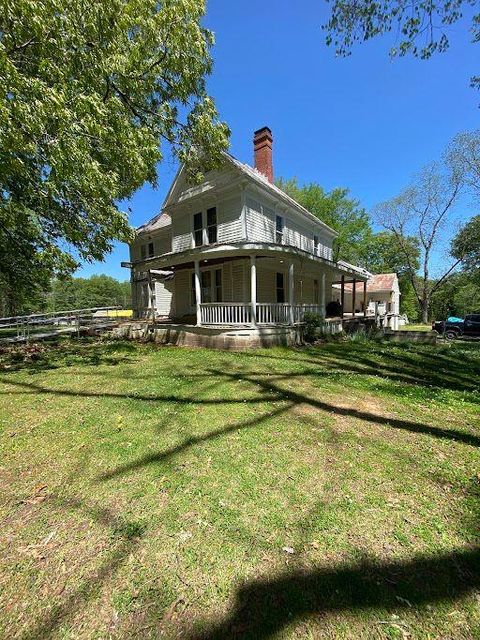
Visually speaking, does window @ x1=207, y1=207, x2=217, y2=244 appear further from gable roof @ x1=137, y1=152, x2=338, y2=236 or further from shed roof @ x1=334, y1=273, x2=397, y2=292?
shed roof @ x1=334, y1=273, x2=397, y2=292

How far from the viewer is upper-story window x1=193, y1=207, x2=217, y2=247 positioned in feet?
49.5

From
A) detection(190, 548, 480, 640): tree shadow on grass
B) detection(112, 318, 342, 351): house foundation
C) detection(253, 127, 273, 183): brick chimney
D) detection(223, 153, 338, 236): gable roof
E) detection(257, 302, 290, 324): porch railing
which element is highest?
detection(253, 127, 273, 183): brick chimney

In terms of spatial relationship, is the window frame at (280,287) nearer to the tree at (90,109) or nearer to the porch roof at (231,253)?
the porch roof at (231,253)

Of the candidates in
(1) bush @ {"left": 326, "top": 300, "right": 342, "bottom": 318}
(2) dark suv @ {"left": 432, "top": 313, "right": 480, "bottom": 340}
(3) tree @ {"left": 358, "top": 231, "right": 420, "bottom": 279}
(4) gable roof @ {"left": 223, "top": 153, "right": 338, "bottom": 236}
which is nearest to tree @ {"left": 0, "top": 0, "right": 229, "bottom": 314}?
(4) gable roof @ {"left": 223, "top": 153, "right": 338, "bottom": 236}

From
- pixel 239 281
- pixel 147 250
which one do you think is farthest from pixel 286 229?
pixel 147 250

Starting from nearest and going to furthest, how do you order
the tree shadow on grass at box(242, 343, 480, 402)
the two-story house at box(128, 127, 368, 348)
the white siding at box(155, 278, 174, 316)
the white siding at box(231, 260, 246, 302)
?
1. the tree shadow on grass at box(242, 343, 480, 402)
2. the two-story house at box(128, 127, 368, 348)
3. the white siding at box(231, 260, 246, 302)
4. the white siding at box(155, 278, 174, 316)

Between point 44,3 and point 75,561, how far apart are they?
8830mm

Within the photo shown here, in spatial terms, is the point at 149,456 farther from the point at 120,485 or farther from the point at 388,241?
the point at 388,241

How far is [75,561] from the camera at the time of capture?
7.57 ft

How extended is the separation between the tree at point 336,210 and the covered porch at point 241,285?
1542 centimetres

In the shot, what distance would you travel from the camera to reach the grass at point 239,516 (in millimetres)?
1915

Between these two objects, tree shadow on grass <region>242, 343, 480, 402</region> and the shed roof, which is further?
the shed roof

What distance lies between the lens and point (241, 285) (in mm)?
14992

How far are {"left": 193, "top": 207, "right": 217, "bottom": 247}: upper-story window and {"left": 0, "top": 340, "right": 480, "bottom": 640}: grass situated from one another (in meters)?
10.9
